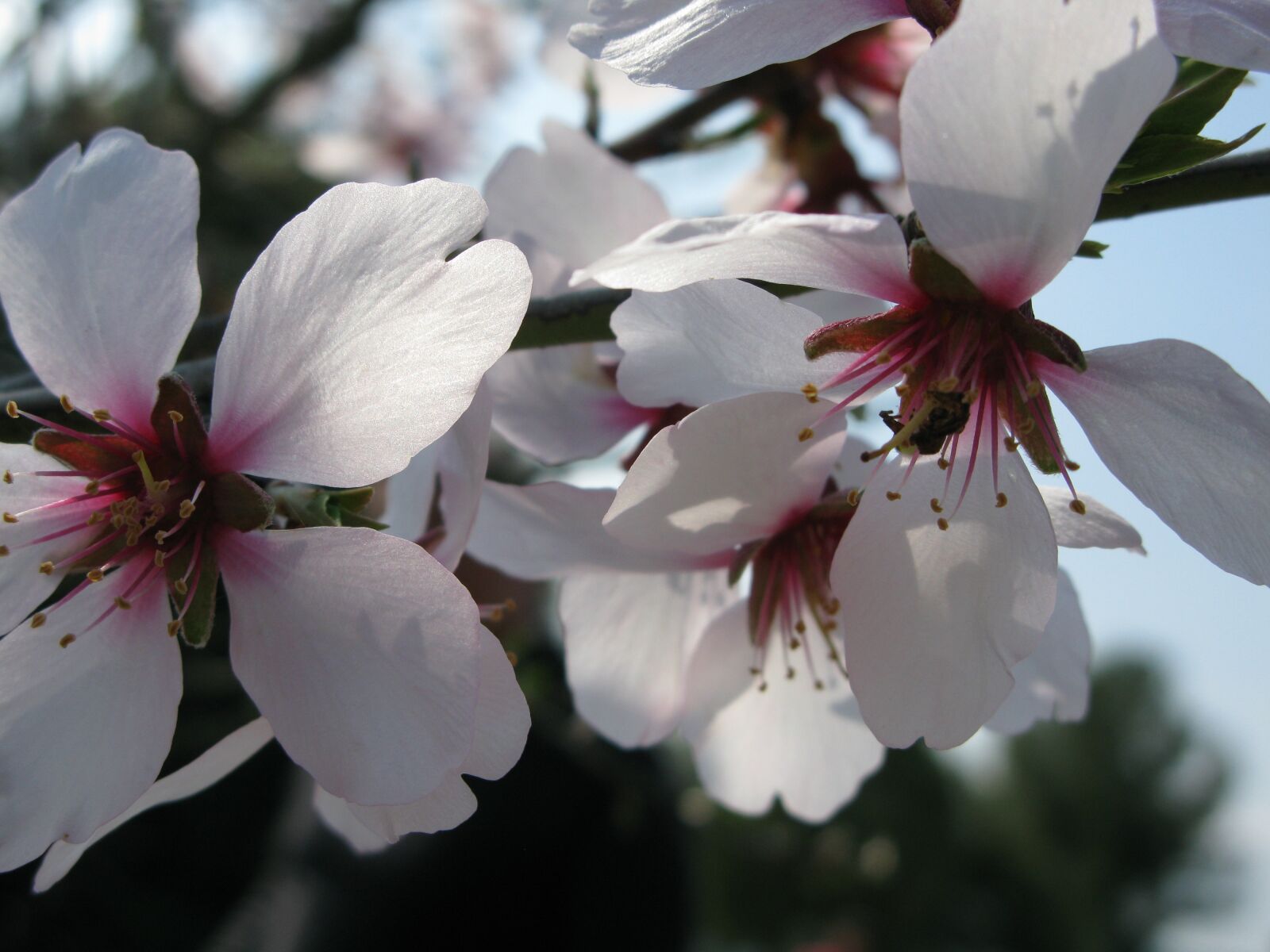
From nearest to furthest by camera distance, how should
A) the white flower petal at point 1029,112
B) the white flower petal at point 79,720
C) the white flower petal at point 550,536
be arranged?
the white flower petal at point 1029,112, the white flower petal at point 79,720, the white flower petal at point 550,536

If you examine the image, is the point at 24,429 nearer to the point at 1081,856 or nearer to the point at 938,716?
the point at 938,716

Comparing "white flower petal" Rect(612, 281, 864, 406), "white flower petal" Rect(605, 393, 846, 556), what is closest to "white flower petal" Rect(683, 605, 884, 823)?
"white flower petal" Rect(605, 393, 846, 556)

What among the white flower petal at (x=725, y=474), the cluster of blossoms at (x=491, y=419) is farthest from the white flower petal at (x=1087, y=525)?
the white flower petal at (x=725, y=474)

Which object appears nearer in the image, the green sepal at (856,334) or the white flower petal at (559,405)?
the green sepal at (856,334)

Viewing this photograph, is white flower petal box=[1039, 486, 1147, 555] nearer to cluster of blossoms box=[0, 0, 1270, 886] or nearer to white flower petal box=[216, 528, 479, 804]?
cluster of blossoms box=[0, 0, 1270, 886]

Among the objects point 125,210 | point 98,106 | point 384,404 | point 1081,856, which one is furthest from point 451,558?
point 1081,856

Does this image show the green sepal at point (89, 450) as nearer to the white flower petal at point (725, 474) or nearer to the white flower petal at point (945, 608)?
the white flower petal at point (725, 474)

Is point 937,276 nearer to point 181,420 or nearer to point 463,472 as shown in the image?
point 463,472

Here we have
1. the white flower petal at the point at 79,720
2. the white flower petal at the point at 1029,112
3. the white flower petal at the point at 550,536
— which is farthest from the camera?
the white flower petal at the point at 550,536
